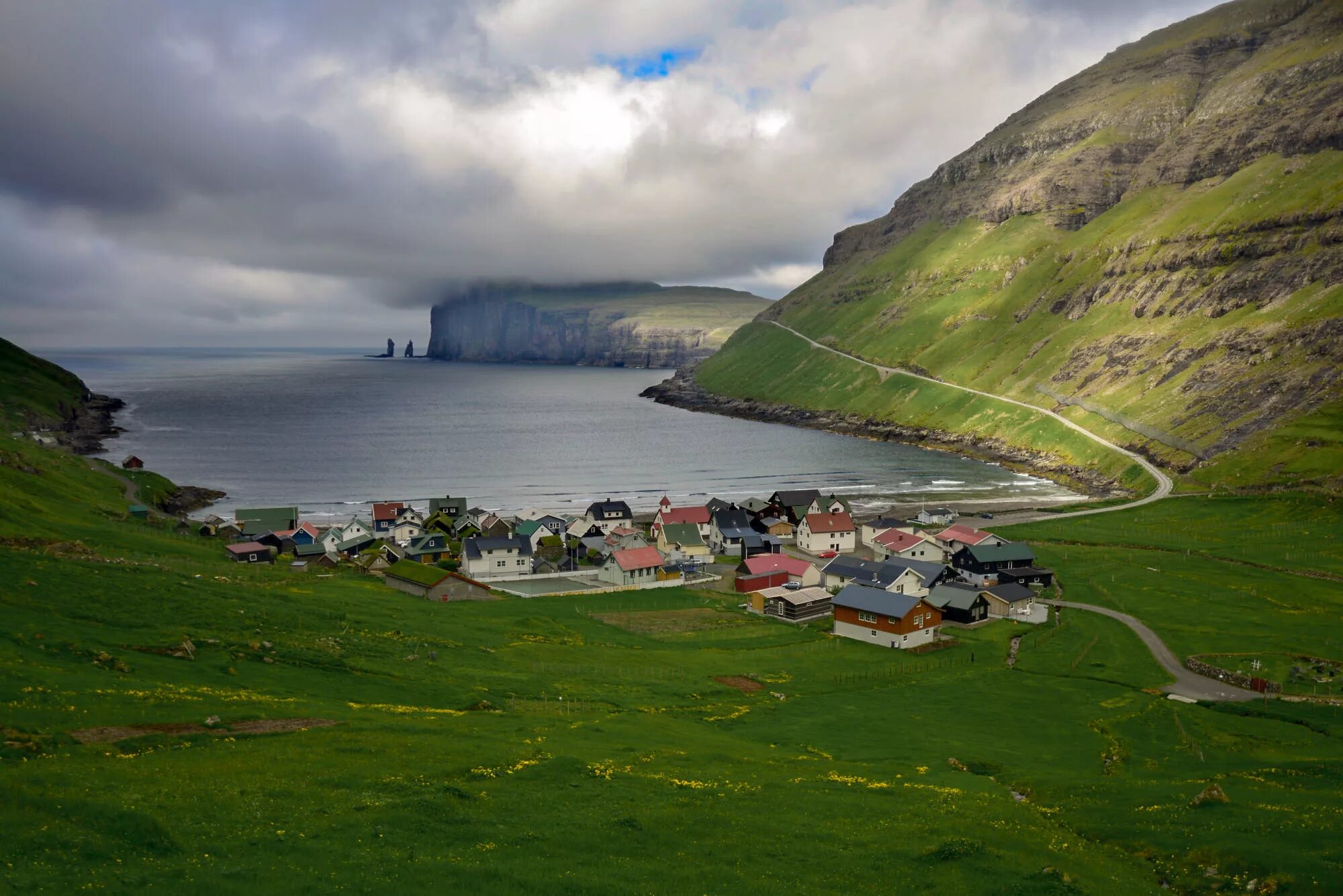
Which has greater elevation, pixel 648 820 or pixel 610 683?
pixel 648 820

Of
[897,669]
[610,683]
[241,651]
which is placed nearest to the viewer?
[241,651]

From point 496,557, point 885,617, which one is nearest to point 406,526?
point 496,557

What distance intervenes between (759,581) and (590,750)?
187 ft

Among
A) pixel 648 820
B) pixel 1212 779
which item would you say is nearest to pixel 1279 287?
pixel 1212 779

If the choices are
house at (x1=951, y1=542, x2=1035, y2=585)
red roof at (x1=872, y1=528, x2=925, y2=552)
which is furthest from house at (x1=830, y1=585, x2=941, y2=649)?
red roof at (x1=872, y1=528, x2=925, y2=552)

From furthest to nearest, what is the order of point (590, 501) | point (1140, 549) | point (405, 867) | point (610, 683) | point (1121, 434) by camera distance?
point (1121, 434)
point (590, 501)
point (1140, 549)
point (610, 683)
point (405, 867)

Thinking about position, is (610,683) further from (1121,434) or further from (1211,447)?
(1121,434)

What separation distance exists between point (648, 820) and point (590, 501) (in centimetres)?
12479

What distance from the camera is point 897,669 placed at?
65.7 meters

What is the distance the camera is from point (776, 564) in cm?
9562

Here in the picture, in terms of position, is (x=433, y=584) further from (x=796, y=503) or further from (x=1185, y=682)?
(x=1185, y=682)

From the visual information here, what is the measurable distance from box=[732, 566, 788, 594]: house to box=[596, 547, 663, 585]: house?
1035 centimetres

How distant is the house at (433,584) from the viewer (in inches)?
3243

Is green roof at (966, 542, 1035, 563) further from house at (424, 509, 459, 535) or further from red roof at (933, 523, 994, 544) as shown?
house at (424, 509, 459, 535)
